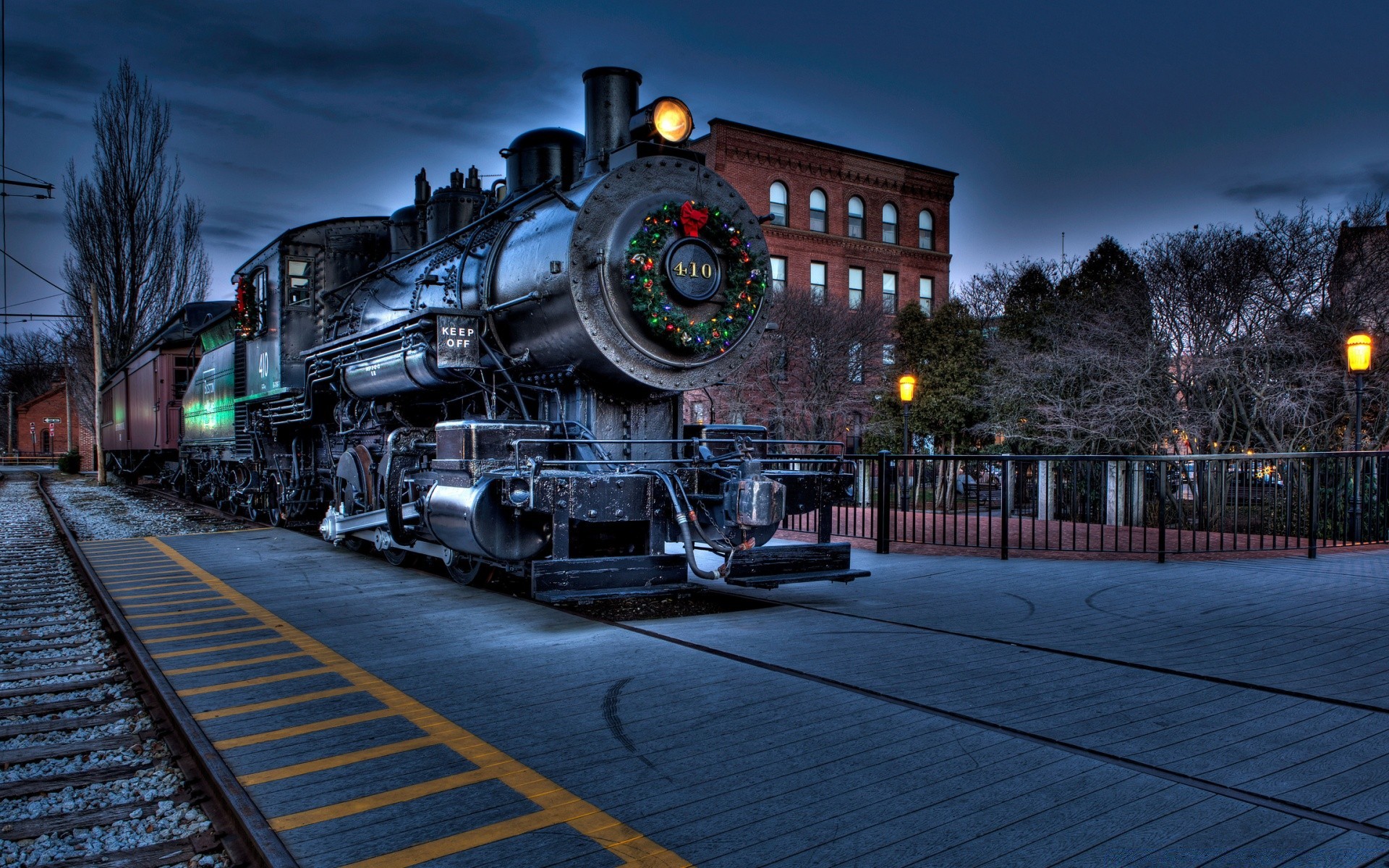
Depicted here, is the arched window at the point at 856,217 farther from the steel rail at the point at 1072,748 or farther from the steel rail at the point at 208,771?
the steel rail at the point at 208,771

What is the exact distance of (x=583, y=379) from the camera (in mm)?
6527

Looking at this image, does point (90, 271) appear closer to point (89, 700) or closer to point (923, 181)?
point (923, 181)

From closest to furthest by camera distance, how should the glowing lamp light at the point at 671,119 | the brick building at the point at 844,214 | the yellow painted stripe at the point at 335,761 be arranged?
the yellow painted stripe at the point at 335,761 → the glowing lamp light at the point at 671,119 → the brick building at the point at 844,214

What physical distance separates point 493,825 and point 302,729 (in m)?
1.38

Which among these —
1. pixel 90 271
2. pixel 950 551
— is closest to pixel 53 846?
pixel 950 551

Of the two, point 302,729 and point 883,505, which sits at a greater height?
point 883,505

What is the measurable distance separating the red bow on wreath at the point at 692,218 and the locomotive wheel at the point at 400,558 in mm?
4176

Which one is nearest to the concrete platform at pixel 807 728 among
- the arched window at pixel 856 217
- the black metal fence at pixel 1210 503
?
A: the black metal fence at pixel 1210 503

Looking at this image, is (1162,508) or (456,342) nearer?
(456,342)

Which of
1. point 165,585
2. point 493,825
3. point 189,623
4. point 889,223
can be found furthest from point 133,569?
point 889,223

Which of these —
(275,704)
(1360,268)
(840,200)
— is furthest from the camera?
(840,200)

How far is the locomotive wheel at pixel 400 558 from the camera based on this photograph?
829 cm

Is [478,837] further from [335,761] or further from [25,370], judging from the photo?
[25,370]

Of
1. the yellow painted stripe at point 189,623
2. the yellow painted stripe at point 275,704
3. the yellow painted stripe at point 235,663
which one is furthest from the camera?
the yellow painted stripe at point 189,623
